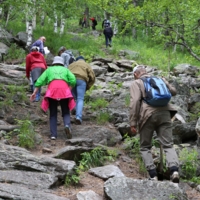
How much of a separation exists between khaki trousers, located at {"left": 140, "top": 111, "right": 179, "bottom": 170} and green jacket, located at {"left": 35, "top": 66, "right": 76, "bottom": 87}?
8.54 ft

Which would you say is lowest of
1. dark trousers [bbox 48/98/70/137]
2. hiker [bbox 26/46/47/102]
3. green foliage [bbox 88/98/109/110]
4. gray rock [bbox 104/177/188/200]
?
green foliage [bbox 88/98/109/110]

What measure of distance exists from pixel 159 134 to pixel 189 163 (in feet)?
4.49

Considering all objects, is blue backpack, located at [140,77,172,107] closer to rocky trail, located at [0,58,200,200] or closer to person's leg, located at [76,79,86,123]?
rocky trail, located at [0,58,200,200]

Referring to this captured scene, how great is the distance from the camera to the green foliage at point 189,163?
670cm

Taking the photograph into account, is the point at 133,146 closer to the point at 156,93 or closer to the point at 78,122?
the point at 78,122

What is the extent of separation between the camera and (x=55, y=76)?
7.67m

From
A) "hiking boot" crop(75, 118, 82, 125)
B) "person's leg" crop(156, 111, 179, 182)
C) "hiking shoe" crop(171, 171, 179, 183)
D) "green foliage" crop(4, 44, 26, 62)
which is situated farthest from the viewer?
"green foliage" crop(4, 44, 26, 62)

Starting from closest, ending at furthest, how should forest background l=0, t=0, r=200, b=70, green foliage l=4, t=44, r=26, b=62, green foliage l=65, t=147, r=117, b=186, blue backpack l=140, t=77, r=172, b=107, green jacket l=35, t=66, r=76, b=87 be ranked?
blue backpack l=140, t=77, r=172, b=107 < green foliage l=65, t=147, r=117, b=186 < green jacket l=35, t=66, r=76, b=87 < forest background l=0, t=0, r=200, b=70 < green foliage l=4, t=44, r=26, b=62

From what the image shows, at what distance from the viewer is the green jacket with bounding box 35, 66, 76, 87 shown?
7.70m

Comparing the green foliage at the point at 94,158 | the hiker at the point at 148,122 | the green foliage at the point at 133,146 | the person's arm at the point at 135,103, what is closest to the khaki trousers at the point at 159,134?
the hiker at the point at 148,122

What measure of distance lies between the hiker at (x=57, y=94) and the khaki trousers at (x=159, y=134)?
2.25m

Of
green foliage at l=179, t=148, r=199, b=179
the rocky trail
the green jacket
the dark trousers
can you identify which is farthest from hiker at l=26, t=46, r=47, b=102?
green foliage at l=179, t=148, r=199, b=179

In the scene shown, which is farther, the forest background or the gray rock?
the forest background

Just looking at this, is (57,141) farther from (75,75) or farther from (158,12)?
(158,12)
